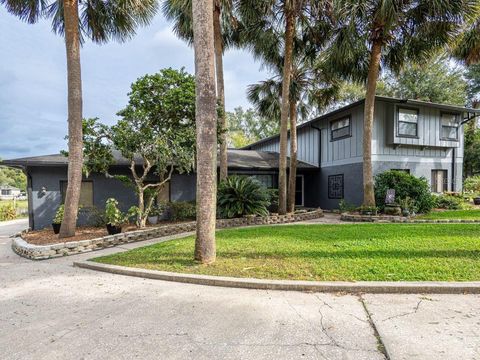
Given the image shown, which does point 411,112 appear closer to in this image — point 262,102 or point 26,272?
point 262,102

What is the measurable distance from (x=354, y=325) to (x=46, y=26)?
12.4 m

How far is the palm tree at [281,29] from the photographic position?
10742 mm

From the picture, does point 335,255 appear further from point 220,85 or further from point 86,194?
point 86,194

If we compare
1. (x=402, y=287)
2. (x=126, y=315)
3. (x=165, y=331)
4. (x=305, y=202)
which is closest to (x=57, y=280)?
(x=126, y=315)

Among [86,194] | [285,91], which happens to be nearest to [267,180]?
[285,91]

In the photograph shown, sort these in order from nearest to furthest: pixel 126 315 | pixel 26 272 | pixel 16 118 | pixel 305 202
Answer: pixel 126 315, pixel 26 272, pixel 305 202, pixel 16 118

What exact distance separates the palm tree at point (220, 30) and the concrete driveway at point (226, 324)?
766 centimetres

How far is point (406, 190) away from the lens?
467 inches

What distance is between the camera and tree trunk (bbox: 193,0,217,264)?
17.3 feet

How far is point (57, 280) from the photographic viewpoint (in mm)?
4980

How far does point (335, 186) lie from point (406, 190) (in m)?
3.74

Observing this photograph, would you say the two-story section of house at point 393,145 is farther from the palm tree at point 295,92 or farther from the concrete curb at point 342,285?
the concrete curb at point 342,285

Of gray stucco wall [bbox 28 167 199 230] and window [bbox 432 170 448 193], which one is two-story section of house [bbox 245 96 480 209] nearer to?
window [bbox 432 170 448 193]

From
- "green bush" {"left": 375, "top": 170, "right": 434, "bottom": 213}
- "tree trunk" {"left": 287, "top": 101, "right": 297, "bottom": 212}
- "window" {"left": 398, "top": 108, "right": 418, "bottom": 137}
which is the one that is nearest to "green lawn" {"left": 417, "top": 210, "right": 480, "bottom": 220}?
"green bush" {"left": 375, "top": 170, "right": 434, "bottom": 213}
